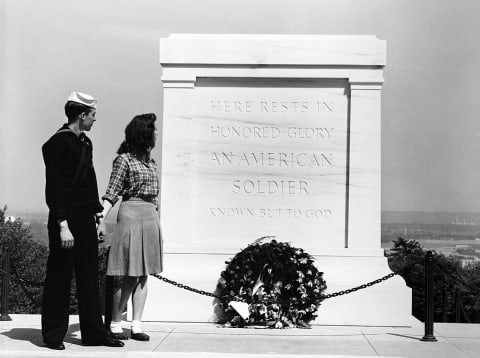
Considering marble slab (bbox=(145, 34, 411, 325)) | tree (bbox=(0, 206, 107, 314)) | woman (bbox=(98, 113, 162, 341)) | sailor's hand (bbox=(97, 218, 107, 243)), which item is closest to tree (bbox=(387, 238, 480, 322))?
marble slab (bbox=(145, 34, 411, 325))

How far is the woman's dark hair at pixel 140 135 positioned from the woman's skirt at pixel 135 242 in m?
0.46

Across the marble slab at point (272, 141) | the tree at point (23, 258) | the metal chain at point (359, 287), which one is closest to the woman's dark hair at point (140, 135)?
the marble slab at point (272, 141)

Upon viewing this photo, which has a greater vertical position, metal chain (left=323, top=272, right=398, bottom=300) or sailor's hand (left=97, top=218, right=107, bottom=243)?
sailor's hand (left=97, top=218, right=107, bottom=243)

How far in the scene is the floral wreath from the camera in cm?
933

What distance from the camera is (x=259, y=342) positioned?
834cm

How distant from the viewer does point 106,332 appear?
25.8 ft

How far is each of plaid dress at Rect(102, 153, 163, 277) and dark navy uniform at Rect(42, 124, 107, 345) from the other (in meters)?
0.28

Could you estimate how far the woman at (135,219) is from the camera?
7.94 meters

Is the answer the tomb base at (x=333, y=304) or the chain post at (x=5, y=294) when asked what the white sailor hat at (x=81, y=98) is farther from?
the chain post at (x=5, y=294)

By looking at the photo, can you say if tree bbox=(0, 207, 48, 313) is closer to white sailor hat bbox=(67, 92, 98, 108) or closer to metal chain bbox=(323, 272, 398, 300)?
metal chain bbox=(323, 272, 398, 300)

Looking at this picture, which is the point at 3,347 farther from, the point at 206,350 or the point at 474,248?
the point at 474,248

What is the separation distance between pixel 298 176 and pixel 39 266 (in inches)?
1193

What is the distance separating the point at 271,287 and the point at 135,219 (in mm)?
2100

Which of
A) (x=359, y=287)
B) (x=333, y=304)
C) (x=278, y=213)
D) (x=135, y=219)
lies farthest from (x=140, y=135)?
(x=333, y=304)
